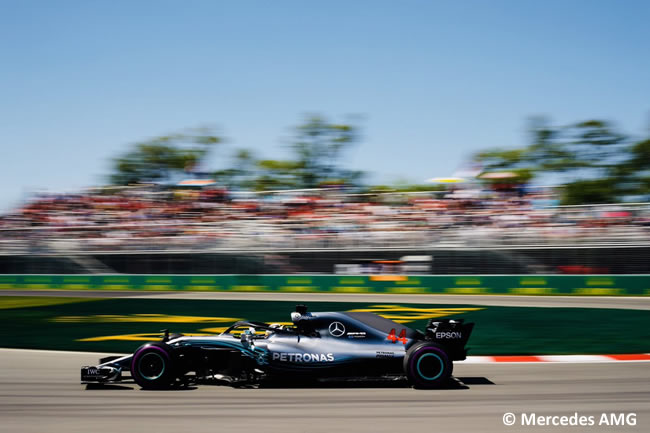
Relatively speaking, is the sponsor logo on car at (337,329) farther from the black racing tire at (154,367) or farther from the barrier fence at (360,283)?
the barrier fence at (360,283)

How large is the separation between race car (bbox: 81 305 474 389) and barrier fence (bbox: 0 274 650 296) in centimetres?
1525

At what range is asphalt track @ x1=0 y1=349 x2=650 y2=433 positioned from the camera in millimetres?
6109

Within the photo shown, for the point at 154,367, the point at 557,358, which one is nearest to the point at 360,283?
the point at 557,358

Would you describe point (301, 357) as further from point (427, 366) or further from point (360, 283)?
point (360, 283)

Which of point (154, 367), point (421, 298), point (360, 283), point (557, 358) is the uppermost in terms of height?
point (360, 283)

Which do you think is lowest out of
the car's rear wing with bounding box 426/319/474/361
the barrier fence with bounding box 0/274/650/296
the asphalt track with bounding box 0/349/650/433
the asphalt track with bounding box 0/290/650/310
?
the asphalt track with bounding box 0/349/650/433

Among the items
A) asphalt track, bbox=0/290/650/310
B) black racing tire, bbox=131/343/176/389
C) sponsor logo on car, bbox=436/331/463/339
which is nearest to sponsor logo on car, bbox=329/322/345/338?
sponsor logo on car, bbox=436/331/463/339

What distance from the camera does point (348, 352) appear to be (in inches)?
310

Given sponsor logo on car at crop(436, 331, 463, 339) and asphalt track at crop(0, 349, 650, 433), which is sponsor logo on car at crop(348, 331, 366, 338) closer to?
asphalt track at crop(0, 349, 650, 433)

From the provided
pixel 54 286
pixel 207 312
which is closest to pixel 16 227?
pixel 54 286

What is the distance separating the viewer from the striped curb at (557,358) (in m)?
10.1

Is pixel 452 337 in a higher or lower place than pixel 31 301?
lower

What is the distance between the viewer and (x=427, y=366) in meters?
7.77

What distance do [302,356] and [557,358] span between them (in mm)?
4511
